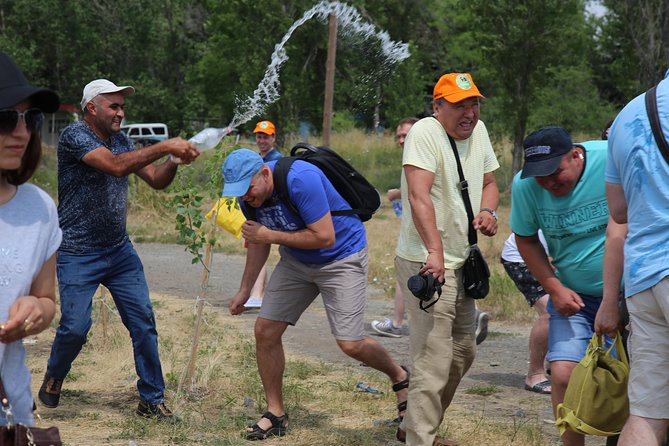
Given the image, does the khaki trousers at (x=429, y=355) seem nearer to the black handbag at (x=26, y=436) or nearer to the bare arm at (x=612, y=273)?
the bare arm at (x=612, y=273)

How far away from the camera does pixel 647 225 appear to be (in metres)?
3.65

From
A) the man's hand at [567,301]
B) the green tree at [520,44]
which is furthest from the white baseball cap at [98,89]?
the green tree at [520,44]

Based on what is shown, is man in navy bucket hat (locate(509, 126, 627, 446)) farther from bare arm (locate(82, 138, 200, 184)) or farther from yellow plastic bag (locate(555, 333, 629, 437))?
bare arm (locate(82, 138, 200, 184))

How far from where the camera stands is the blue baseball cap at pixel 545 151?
4.50 m

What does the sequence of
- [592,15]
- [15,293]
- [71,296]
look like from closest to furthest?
[15,293]
[71,296]
[592,15]

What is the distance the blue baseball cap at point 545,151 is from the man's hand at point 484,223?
487 millimetres

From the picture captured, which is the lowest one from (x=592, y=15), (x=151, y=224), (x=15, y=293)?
(x=151, y=224)

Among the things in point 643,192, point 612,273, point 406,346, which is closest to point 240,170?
point 612,273

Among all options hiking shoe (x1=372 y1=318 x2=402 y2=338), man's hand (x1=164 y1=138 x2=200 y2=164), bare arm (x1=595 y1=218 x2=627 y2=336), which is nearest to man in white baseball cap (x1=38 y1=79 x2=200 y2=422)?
man's hand (x1=164 y1=138 x2=200 y2=164)

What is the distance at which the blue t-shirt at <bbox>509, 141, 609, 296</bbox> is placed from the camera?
4594 millimetres

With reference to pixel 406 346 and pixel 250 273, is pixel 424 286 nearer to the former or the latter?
pixel 250 273

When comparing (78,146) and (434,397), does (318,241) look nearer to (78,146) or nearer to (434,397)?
(434,397)

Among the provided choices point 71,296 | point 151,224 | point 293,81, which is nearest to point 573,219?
point 71,296

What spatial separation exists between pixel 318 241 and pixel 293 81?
22.9 metres
